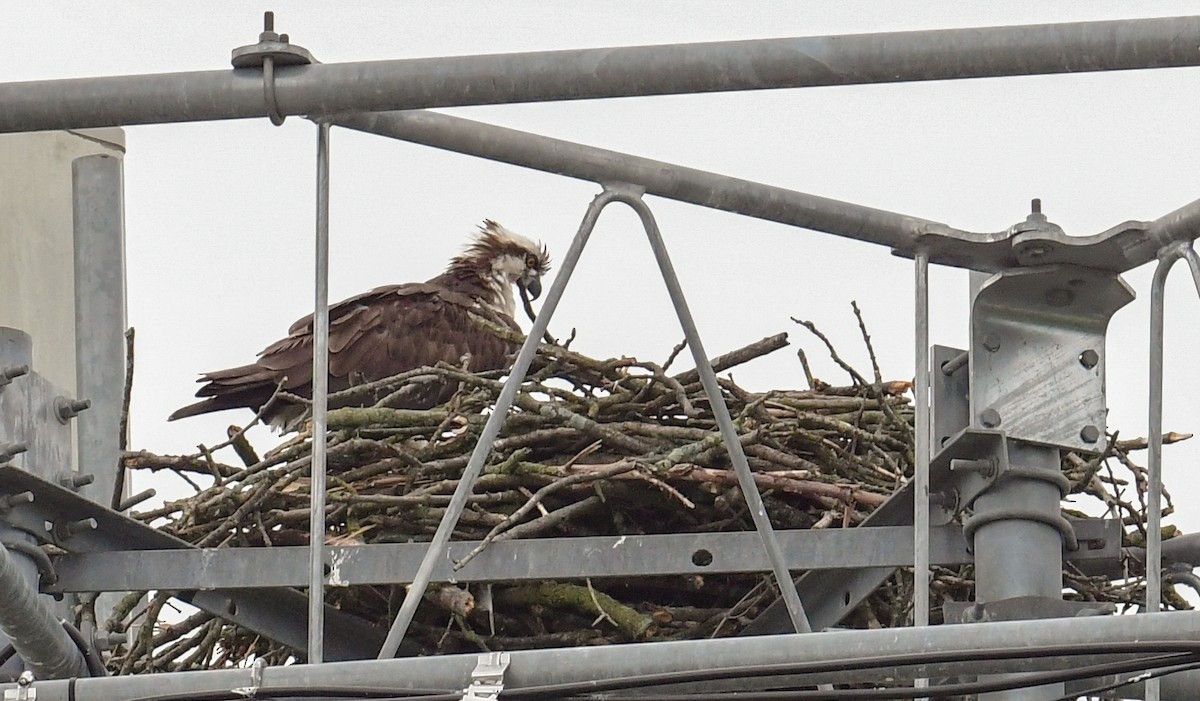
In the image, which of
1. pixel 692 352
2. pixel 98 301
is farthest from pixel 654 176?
pixel 98 301

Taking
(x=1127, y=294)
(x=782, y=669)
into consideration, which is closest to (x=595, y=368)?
(x=1127, y=294)

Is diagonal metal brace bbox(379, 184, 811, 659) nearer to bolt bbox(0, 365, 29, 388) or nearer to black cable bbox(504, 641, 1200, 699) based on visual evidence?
black cable bbox(504, 641, 1200, 699)

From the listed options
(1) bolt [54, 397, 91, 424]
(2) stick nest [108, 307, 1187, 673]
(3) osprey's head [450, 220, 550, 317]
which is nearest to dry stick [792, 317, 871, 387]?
(2) stick nest [108, 307, 1187, 673]

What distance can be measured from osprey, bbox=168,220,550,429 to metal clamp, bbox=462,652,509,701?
4.00m

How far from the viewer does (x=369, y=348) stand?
8.84m

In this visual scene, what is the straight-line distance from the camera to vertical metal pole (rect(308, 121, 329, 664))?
4.24 metres

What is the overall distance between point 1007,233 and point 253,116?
1507 millimetres

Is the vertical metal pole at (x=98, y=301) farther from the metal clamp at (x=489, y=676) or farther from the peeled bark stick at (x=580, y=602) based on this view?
Answer: the metal clamp at (x=489, y=676)

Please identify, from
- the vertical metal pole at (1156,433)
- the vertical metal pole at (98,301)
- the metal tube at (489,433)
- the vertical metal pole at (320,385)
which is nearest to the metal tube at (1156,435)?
the vertical metal pole at (1156,433)

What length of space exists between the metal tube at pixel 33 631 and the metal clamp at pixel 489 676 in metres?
0.85

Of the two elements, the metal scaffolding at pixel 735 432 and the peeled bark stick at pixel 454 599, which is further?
the peeled bark stick at pixel 454 599

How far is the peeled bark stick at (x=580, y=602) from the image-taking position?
599cm

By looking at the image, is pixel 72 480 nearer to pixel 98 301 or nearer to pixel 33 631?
pixel 33 631

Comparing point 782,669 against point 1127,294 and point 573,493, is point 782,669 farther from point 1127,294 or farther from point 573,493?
point 573,493
